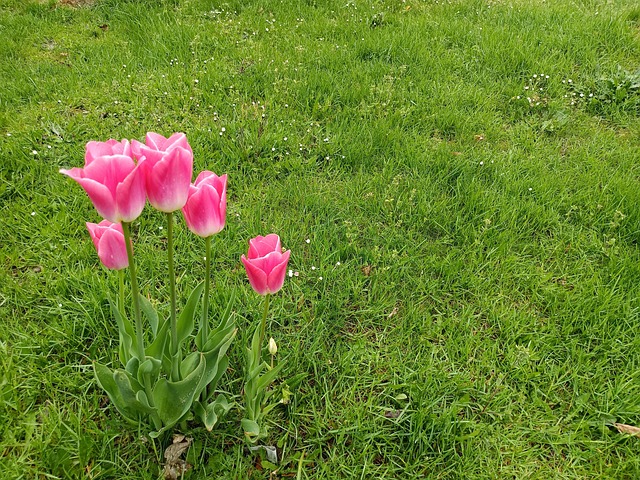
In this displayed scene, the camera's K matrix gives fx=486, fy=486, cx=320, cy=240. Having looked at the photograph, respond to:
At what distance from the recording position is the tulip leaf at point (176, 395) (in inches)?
59.3

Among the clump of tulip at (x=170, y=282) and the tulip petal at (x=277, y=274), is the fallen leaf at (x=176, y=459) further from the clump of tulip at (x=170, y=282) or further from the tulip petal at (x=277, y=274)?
the tulip petal at (x=277, y=274)

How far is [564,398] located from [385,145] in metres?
1.83

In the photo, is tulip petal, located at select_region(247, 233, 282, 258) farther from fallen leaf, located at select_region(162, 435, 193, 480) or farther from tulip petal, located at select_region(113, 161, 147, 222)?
fallen leaf, located at select_region(162, 435, 193, 480)

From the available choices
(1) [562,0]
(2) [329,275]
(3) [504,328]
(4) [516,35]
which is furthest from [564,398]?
(1) [562,0]

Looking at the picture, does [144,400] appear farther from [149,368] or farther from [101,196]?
[101,196]

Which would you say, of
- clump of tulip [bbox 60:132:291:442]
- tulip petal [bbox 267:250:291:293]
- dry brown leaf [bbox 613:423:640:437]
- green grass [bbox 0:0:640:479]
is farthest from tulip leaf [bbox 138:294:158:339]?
dry brown leaf [bbox 613:423:640:437]

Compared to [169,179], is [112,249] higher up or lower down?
lower down

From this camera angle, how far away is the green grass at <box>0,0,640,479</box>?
72.2 inches

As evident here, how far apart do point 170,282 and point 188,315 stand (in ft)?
0.95

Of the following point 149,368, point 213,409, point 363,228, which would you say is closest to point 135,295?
point 149,368

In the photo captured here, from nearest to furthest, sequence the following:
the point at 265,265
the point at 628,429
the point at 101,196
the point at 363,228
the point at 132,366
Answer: the point at 101,196
the point at 265,265
the point at 132,366
the point at 628,429
the point at 363,228

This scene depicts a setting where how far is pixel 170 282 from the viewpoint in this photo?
138cm

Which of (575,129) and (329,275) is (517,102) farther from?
(329,275)

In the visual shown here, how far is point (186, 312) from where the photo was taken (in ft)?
5.36
